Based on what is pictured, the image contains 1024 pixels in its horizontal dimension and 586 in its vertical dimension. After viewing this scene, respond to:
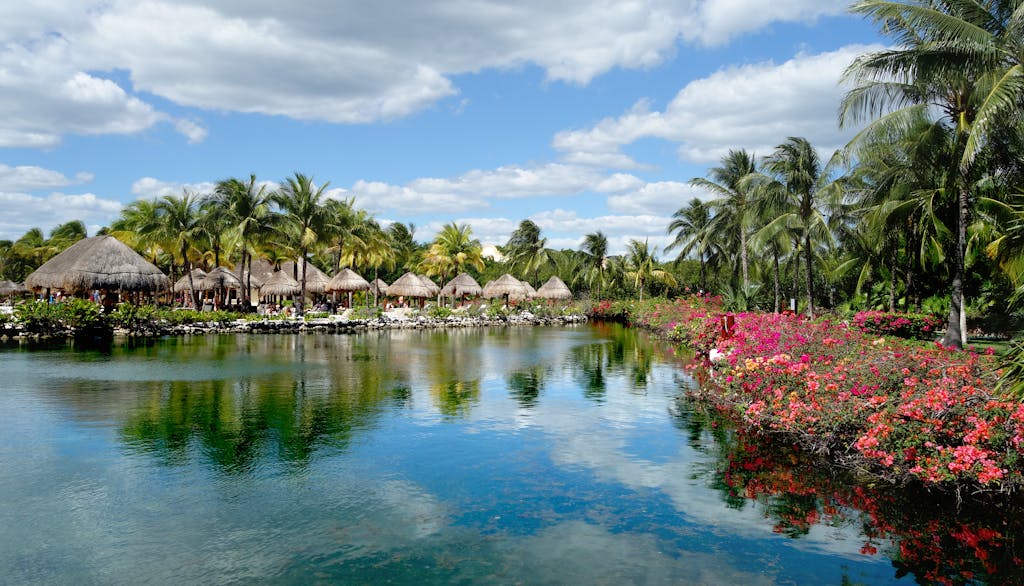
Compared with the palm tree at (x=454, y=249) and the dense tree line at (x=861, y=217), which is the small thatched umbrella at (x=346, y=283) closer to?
the dense tree line at (x=861, y=217)

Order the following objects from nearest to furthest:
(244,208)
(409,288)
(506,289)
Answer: (244,208)
(409,288)
(506,289)

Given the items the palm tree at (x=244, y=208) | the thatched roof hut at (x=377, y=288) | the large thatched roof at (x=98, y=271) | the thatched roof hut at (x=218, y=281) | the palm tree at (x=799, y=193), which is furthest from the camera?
the thatched roof hut at (x=377, y=288)

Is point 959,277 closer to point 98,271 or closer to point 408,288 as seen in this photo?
point 98,271

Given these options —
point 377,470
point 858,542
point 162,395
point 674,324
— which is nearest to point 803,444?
point 858,542

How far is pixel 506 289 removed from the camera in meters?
47.8

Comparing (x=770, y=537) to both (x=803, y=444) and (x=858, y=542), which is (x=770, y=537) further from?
(x=803, y=444)

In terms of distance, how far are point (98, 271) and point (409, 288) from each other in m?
19.8

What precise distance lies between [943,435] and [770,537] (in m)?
2.41

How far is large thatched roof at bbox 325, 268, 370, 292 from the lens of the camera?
41.8 metres

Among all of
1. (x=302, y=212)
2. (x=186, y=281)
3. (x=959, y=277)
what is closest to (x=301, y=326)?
(x=302, y=212)

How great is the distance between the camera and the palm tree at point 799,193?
23.8 m

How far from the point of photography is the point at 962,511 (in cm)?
666

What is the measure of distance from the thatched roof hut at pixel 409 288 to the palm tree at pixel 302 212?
9.14 meters

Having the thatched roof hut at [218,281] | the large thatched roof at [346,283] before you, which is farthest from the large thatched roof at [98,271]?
the large thatched roof at [346,283]
